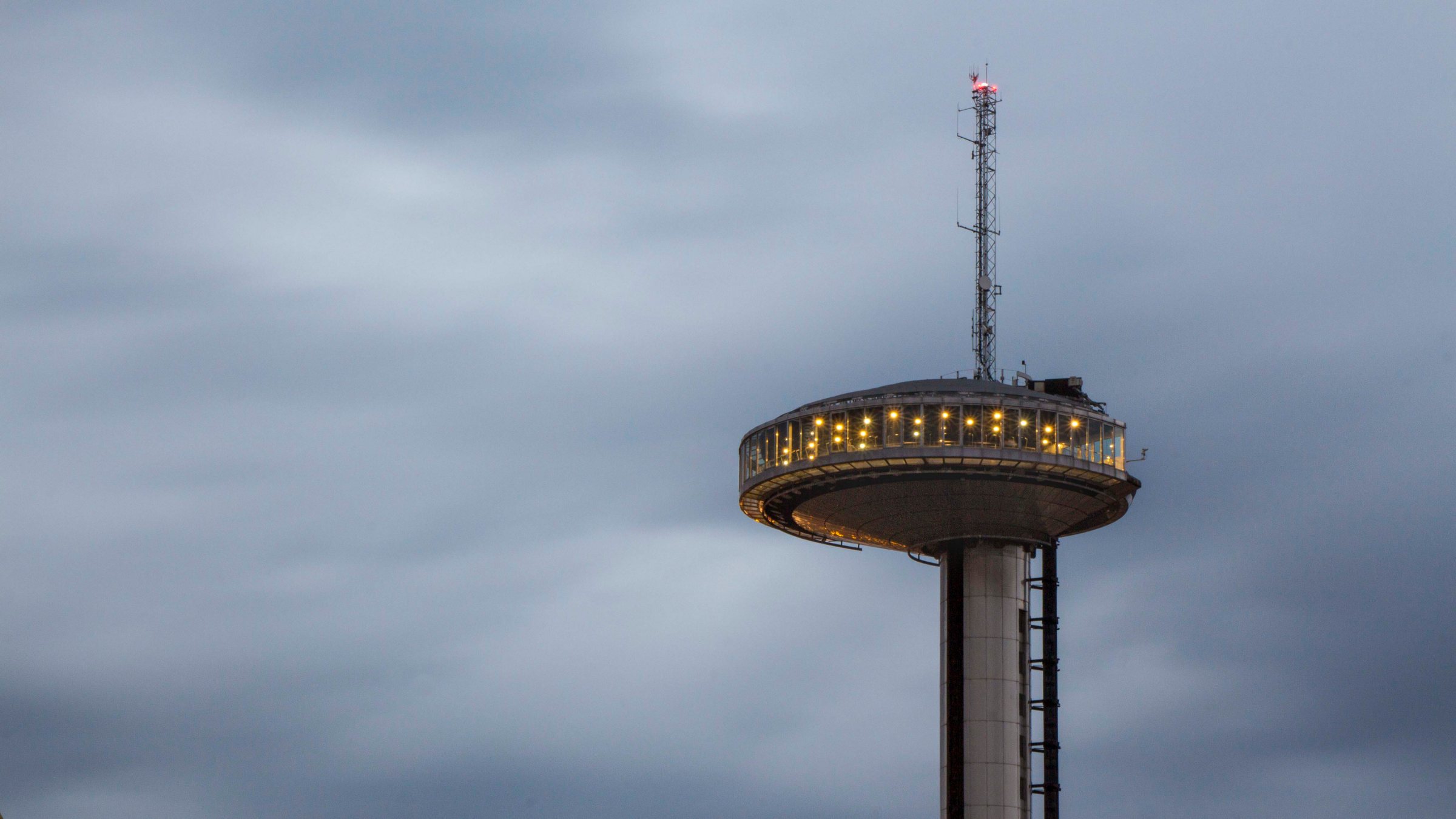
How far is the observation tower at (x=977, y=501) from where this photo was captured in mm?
127500

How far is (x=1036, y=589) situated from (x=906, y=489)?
1121 cm

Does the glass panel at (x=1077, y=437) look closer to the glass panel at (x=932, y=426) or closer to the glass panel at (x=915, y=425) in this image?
the glass panel at (x=932, y=426)

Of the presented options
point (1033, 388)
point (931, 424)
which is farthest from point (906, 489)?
point (1033, 388)

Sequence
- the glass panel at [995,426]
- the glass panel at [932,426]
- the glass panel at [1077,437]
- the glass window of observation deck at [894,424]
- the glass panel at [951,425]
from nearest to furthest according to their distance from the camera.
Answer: the glass panel at [995,426], the glass panel at [951,425], the glass panel at [932,426], the glass window of observation deck at [894,424], the glass panel at [1077,437]

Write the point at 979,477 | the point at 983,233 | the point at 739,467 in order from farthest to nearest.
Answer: the point at 983,233, the point at 739,467, the point at 979,477

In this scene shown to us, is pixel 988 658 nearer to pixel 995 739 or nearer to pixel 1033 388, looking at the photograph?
pixel 995 739

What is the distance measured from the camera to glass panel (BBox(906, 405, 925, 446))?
12731 cm

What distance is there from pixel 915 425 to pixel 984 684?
50.5 feet

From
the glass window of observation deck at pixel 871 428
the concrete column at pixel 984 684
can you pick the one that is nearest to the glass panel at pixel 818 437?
the glass window of observation deck at pixel 871 428

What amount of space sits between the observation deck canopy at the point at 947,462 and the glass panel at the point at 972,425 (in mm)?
68

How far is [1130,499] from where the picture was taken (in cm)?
13275

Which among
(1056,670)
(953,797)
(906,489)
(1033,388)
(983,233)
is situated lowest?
(953,797)

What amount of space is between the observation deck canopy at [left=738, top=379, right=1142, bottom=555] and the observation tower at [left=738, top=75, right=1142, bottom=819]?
0.08 metres

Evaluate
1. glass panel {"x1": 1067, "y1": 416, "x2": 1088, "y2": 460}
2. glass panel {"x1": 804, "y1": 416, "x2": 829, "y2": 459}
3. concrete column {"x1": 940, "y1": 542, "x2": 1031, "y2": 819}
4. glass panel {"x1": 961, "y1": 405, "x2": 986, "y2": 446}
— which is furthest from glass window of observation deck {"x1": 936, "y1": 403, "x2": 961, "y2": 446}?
concrete column {"x1": 940, "y1": 542, "x2": 1031, "y2": 819}
